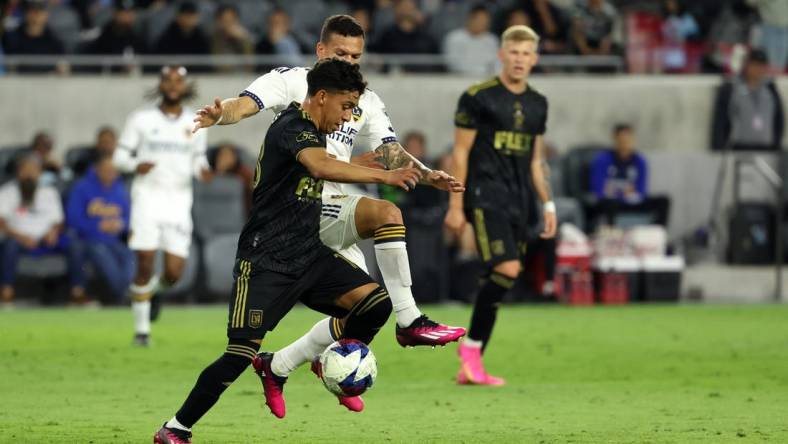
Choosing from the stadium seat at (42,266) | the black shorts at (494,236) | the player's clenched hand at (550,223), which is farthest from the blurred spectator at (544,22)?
the black shorts at (494,236)

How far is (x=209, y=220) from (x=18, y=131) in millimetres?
3357

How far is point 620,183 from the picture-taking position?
21578 millimetres

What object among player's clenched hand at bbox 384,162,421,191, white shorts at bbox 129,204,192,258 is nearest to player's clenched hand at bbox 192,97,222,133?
player's clenched hand at bbox 384,162,421,191

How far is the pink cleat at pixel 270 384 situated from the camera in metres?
9.07

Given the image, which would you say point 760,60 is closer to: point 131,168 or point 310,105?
point 131,168

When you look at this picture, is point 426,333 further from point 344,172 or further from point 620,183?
point 620,183

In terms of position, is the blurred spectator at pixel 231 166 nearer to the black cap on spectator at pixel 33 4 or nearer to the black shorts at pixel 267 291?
the black cap on spectator at pixel 33 4

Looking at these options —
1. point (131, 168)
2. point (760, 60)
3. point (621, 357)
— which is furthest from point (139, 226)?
point (760, 60)

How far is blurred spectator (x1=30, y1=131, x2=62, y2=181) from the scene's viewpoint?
20.8m

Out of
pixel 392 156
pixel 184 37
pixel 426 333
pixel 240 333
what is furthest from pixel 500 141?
pixel 184 37

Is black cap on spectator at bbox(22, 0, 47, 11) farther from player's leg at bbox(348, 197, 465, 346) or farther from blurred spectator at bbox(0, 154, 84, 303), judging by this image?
player's leg at bbox(348, 197, 465, 346)

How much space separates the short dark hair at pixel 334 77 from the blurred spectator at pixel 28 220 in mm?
12421

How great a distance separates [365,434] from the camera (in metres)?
9.16

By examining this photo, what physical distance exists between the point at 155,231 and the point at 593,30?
9802 millimetres
